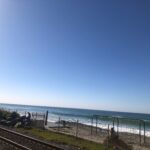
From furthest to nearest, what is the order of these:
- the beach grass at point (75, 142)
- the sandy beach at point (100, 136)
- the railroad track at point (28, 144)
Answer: the sandy beach at point (100, 136)
the beach grass at point (75, 142)
the railroad track at point (28, 144)

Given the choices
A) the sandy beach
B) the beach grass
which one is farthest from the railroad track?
the sandy beach

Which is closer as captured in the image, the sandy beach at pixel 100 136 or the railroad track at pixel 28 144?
the railroad track at pixel 28 144

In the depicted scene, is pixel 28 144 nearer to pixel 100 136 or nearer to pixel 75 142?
pixel 75 142

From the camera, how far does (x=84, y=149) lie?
53.3ft

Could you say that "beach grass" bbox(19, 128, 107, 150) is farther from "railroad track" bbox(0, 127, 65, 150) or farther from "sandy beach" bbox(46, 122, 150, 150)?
"railroad track" bbox(0, 127, 65, 150)

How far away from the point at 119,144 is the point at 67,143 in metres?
3.74

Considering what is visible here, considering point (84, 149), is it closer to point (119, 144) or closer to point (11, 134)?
point (119, 144)

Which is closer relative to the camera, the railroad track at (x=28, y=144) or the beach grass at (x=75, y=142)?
the railroad track at (x=28, y=144)

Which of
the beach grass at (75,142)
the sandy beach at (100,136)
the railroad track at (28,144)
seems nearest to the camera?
the railroad track at (28,144)

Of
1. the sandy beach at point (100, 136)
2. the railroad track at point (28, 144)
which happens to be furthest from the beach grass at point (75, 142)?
the railroad track at point (28, 144)

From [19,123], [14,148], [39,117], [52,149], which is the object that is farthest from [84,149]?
[39,117]

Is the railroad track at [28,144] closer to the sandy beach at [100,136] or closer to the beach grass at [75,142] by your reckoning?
the beach grass at [75,142]

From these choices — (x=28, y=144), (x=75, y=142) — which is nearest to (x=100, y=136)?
(x=75, y=142)

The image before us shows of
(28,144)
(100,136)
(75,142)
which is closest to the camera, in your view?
(28,144)
